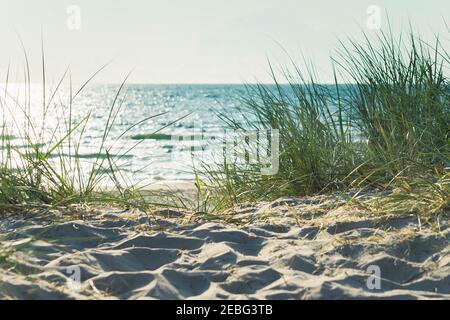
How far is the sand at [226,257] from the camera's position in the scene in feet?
7.32

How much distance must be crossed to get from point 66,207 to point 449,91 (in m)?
2.82

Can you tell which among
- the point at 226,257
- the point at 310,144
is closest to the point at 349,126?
the point at 310,144

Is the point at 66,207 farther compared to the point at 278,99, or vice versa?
the point at 278,99

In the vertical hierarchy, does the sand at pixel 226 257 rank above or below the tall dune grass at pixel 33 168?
below

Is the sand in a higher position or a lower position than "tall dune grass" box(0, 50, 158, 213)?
lower

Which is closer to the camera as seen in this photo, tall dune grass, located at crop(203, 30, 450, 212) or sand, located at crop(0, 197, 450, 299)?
sand, located at crop(0, 197, 450, 299)

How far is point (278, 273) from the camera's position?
239 cm

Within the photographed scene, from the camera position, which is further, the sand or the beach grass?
the beach grass

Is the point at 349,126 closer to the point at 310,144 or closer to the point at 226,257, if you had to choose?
the point at 310,144

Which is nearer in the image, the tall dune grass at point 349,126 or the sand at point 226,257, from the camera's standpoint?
the sand at point 226,257

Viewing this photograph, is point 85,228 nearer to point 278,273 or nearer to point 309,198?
point 278,273

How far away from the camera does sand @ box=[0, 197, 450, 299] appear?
2.23 m

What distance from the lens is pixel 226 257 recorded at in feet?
8.46
